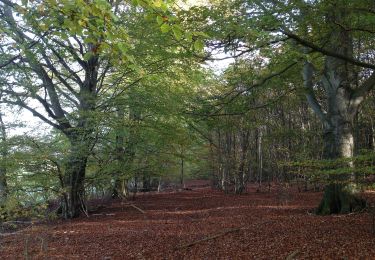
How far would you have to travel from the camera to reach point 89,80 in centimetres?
1332

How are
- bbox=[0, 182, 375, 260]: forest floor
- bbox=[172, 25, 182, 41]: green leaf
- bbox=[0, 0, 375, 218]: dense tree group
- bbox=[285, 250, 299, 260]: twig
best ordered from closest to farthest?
1. bbox=[172, 25, 182, 41]: green leaf
2. bbox=[285, 250, 299, 260]: twig
3. bbox=[0, 182, 375, 260]: forest floor
4. bbox=[0, 0, 375, 218]: dense tree group

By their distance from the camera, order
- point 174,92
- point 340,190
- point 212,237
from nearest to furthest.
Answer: point 212,237 → point 340,190 → point 174,92

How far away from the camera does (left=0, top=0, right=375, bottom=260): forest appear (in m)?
5.66

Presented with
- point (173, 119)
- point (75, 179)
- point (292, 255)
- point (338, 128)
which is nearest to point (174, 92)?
point (173, 119)

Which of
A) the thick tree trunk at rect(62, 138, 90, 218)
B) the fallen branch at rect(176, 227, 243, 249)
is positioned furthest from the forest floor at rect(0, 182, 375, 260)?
the thick tree trunk at rect(62, 138, 90, 218)

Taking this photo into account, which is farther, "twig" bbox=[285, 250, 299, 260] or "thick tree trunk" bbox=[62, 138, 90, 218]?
"thick tree trunk" bbox=[62, 138, 90, 218]

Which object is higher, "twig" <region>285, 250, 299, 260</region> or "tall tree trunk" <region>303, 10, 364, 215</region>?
"tall tree trunk" <region>303, 10, 364, 215</region>

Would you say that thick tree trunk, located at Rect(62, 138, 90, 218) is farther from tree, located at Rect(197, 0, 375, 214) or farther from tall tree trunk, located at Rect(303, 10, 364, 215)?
tall tree trunk, located at Rect(303, 10, 364, 215)

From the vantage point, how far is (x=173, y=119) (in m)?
12.3

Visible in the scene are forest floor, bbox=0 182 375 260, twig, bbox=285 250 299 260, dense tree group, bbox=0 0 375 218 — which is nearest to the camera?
twig, bbox=285 250 299 260

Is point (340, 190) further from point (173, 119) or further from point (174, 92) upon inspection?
point (174, 92)

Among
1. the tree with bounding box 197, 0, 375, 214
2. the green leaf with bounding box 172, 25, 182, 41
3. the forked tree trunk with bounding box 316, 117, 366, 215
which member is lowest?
the forked tree trunk with bounding box 316, 117, 366, 215

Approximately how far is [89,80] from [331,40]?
9056 mm

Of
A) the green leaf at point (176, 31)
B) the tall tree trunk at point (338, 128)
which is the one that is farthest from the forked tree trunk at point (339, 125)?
the green leaf at point (176, 31)
